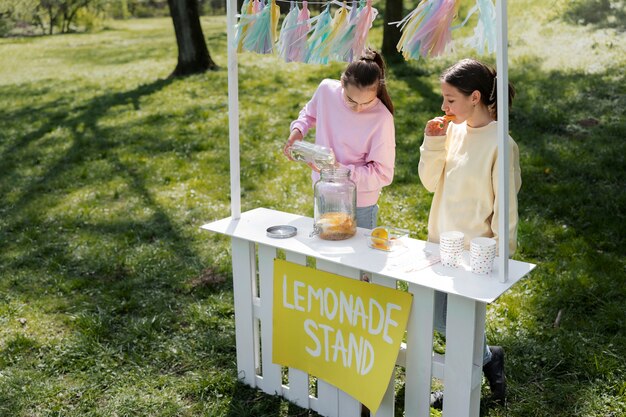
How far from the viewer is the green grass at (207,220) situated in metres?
3.18

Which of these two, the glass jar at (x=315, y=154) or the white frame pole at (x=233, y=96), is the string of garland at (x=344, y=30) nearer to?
the white frame pole at (x=233, y=96)

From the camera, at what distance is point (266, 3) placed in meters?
2.86

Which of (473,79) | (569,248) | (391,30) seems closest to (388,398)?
(473,79)

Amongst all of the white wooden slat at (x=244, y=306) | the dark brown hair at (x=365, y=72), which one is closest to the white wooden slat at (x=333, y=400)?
the white wooden slat at (x=244, y=306)

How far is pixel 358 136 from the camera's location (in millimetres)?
2959

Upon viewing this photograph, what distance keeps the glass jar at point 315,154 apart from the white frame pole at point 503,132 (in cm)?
82

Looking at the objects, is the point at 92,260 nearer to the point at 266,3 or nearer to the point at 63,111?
the point at 266,3

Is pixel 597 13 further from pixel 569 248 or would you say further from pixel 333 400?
pixel 333 400

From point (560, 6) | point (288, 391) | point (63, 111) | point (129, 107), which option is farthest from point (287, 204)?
point (560, 6)

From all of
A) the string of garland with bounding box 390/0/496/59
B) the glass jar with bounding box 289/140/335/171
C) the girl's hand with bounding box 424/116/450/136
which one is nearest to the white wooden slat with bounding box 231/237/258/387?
the glass jar with bounding box 289/140/335/171

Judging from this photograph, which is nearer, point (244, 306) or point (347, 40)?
point (347, 40)

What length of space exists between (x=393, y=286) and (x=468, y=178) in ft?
1.68

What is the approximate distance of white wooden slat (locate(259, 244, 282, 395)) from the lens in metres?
2.90

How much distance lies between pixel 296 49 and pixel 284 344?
126 centimetres
